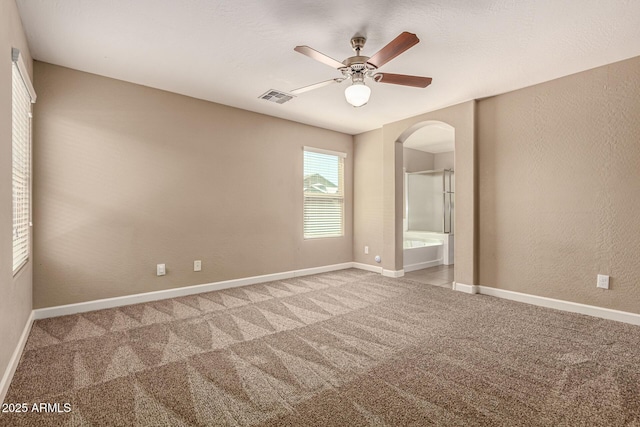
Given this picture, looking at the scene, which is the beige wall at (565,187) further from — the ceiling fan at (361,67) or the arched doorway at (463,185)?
the ceiling fan at (361,67)

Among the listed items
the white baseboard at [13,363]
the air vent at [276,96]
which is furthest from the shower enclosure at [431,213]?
the white baseboard at [13,363]

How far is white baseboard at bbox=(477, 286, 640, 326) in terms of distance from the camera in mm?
2951

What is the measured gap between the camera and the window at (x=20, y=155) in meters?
2.22

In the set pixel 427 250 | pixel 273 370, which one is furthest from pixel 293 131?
pixel 273 370

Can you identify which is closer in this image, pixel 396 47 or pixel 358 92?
pixel 396 47

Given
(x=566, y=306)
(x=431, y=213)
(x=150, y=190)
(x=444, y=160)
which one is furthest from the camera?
(x=444, y=160)

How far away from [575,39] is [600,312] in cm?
256

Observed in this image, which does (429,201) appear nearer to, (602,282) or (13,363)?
(602,282)

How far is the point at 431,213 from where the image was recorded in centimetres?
742

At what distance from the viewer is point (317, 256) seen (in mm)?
5188

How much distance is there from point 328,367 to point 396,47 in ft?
7.24

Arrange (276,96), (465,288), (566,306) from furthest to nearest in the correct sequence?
(465,288), (276,96), (566,306)

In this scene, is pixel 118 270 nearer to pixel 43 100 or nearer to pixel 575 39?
pixel 43 100

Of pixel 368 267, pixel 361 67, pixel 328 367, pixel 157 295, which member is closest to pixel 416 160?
pixel 368 267
